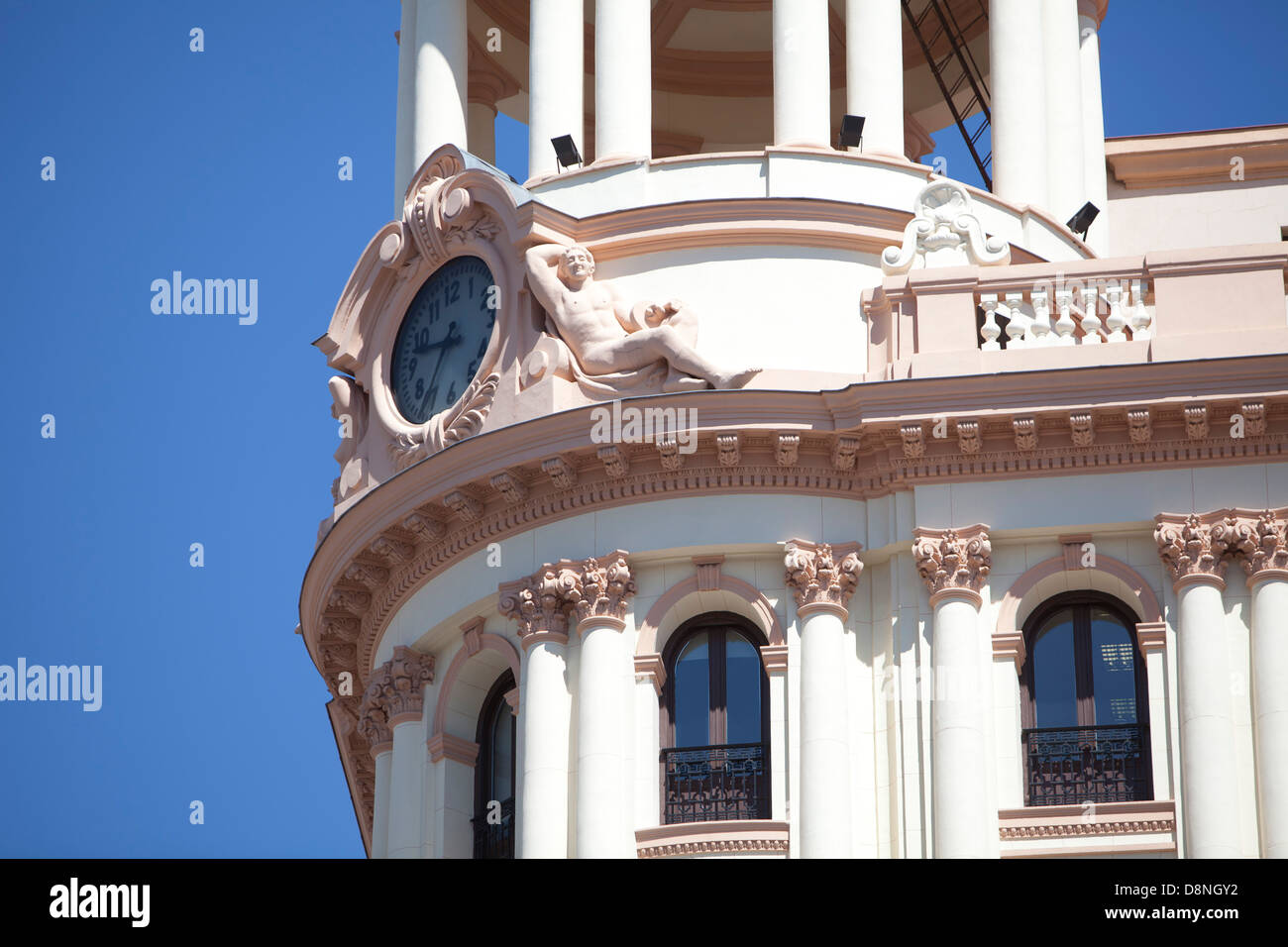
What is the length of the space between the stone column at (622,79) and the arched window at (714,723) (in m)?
7.17

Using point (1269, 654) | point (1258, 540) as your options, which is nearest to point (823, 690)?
point (1269, 654)

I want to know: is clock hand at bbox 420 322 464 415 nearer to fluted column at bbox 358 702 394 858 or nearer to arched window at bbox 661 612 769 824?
fluted column at bbox 358 702 394 858

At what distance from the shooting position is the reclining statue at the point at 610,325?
152 ft

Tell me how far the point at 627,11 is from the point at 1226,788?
1444cm

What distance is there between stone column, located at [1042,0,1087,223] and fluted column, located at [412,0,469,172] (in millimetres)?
8181

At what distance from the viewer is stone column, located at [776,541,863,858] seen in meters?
44.1

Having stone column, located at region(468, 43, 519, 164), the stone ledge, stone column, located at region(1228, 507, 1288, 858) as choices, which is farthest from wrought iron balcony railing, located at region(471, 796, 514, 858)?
stone column, located at region(468, 43, 519, 164)

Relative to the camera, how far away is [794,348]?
1860 inches

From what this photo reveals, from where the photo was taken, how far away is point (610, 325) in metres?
47.4

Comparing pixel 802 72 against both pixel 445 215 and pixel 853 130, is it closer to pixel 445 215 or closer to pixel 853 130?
pixel 853 130

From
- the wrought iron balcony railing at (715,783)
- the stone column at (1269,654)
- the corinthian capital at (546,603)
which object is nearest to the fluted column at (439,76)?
the corinthian capital at (546,603)

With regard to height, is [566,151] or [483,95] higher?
[483,95]

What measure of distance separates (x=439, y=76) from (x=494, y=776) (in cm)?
1084

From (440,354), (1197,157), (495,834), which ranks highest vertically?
(1197,157)
